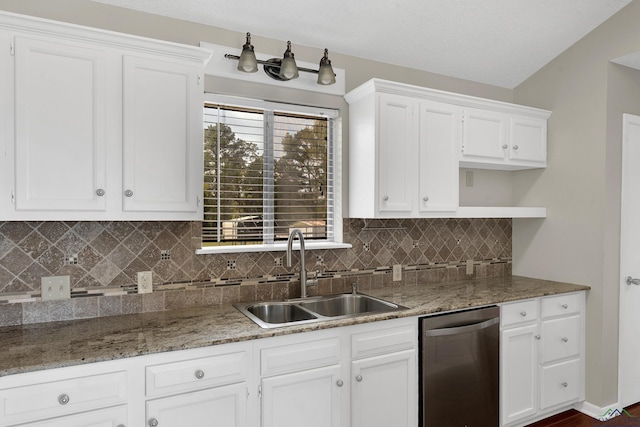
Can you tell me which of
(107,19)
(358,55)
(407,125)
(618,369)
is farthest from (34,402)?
(618,369)

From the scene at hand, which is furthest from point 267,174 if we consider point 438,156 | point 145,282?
point 438,156

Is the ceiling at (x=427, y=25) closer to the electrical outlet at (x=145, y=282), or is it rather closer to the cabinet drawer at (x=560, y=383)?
the electrical outlet at (x=145, y=282)

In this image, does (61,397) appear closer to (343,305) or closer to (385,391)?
(385,391)

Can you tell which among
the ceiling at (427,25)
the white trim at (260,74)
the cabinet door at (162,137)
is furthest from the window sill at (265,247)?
the ceiling at (427,25)

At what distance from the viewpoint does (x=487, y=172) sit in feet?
11.5

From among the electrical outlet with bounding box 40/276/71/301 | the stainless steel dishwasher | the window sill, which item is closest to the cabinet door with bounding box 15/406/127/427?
the electrical outlet with bounding box 40/276/71/301

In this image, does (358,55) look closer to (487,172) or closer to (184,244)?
(487,172)

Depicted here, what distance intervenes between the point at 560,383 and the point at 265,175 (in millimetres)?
2529

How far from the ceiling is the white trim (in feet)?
0.44

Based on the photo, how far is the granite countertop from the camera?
1.59 m

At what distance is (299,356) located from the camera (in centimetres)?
199

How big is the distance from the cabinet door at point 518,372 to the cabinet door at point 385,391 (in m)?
0.75

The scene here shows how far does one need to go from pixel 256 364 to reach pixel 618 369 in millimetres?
2790

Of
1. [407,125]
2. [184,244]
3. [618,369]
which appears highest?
[407,125]
